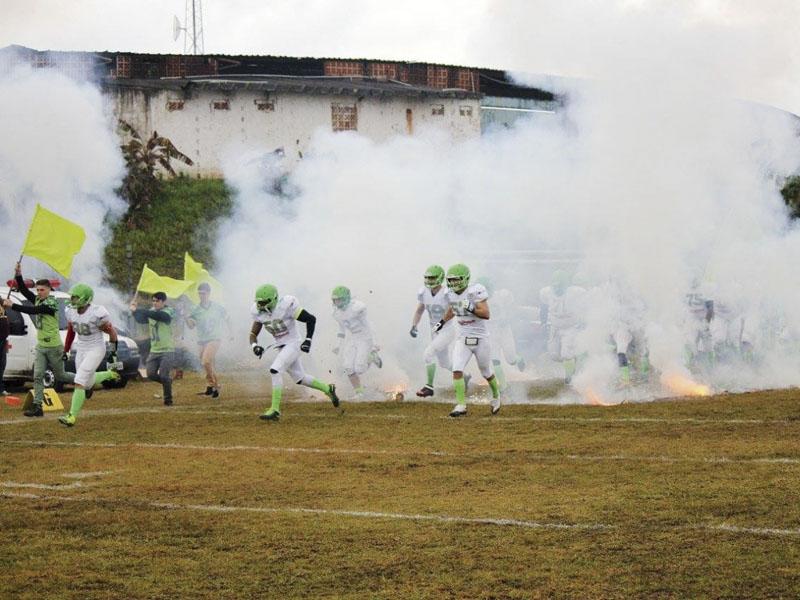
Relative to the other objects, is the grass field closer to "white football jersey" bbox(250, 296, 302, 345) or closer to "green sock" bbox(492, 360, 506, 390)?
"white football jersey" bbox(250, 296, 302, 345)

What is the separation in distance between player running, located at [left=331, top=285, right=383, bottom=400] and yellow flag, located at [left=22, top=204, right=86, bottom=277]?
4.45 m

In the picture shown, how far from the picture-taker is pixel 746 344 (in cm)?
2934

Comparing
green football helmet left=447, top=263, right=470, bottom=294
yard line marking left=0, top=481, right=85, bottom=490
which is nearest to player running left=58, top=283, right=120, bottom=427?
green football helmet left=447, top=263, right=470, bottom=294

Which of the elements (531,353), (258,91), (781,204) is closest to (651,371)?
(781,204)

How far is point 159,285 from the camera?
29.2 m

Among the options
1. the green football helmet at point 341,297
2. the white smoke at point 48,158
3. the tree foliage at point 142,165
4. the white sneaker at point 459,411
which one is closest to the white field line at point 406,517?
the white sneaker at point 459,411

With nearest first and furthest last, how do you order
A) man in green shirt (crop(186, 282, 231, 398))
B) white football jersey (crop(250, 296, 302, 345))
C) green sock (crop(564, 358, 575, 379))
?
white football jersey (crop(250, 296, 302, 345)) → man in green shirt (crop(186, 282, 231, 398)) → green sock (crop(564, 358, 575, 379))

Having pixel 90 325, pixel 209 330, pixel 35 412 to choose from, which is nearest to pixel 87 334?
pixel 90 325

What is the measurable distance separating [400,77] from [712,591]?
58.1 metres

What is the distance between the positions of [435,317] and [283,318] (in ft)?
12.8

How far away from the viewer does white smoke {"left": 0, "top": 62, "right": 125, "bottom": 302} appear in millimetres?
34531

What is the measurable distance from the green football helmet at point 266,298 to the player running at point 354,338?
11.0ft

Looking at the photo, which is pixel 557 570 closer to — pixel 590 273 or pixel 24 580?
pixel 24 580

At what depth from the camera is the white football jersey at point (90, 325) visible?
18.7 metres
